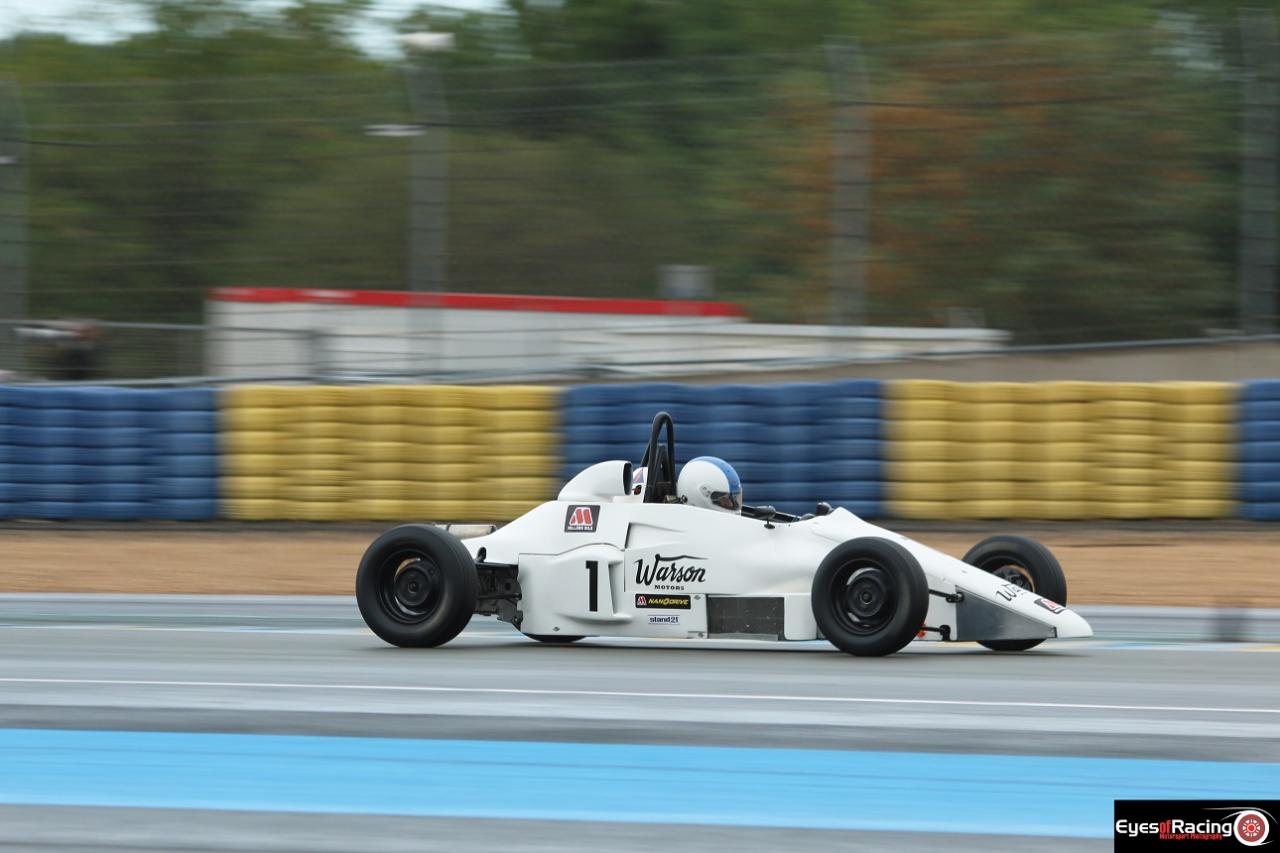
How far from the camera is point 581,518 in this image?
8039 millimetres

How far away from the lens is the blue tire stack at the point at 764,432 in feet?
47.1

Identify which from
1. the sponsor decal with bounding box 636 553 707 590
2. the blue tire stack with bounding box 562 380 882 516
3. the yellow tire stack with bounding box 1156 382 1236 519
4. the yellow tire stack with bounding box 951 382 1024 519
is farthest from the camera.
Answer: the blue tire stack with bounding box 562 380 882 516

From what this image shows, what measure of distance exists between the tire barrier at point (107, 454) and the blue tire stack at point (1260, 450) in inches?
342

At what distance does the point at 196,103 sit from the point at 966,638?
1239 centimetres

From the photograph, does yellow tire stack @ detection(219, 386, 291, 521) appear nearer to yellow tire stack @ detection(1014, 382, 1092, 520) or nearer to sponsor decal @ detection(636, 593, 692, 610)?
yellow tire stack @ detection(1014, 382, 1092, 520)

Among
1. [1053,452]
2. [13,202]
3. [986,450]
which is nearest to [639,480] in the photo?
[986,450]

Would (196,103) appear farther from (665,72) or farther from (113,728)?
(113,728)

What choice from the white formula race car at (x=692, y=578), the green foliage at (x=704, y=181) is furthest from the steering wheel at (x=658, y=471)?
the green foliage at (x=704, y=181)

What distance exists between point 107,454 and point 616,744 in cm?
1072

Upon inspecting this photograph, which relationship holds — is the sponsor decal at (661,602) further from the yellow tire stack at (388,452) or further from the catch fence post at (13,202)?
the catch fence post at (13,202)

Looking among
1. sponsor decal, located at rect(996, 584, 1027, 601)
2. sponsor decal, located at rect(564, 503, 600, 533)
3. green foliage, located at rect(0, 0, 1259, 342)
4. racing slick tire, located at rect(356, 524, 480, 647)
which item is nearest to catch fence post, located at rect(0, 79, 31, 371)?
green foliage, located at rect(0, 0, 1259, 342)

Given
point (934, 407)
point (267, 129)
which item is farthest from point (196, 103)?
point (934, 407)

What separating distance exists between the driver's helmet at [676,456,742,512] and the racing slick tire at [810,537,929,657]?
0.74 meters

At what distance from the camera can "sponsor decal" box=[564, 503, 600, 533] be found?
8.02 metres
